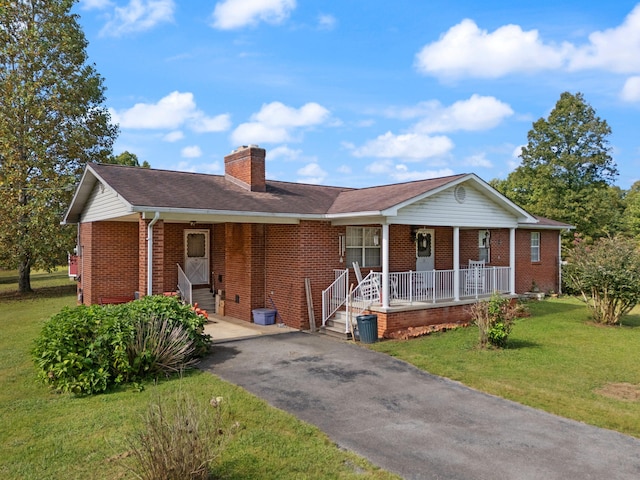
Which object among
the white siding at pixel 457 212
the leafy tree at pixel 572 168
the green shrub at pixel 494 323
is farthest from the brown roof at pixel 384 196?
the leafy tree at pixel 572 168

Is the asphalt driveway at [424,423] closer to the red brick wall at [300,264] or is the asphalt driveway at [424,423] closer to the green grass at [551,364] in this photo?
the green grass at [551,364]

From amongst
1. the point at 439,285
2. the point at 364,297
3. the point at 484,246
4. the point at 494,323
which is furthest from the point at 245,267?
the point at 484,246

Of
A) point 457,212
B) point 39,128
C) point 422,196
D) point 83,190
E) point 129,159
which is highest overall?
point 129,159

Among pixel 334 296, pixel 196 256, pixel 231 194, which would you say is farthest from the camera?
pixel 196 256

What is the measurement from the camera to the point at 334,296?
1283 cm

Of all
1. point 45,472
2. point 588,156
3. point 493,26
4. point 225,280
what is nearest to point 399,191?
point 493,26

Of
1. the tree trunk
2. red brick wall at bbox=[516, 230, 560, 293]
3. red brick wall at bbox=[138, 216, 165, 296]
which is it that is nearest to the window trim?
red brick wall at bbox=[516, 230, 560, 293]

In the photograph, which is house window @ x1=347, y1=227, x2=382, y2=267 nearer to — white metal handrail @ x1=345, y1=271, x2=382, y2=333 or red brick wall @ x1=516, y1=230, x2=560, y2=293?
white metal handrail @ x1=345, y1=271, x2=382, y2=333

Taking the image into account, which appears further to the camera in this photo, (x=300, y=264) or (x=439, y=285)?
(x=439, y=285)

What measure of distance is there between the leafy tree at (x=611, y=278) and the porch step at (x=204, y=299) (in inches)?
475

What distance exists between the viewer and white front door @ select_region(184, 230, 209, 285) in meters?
16.0

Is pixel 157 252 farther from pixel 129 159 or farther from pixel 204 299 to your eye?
pixel 129 159

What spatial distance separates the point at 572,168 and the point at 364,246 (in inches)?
1100

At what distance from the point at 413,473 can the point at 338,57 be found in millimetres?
13519
